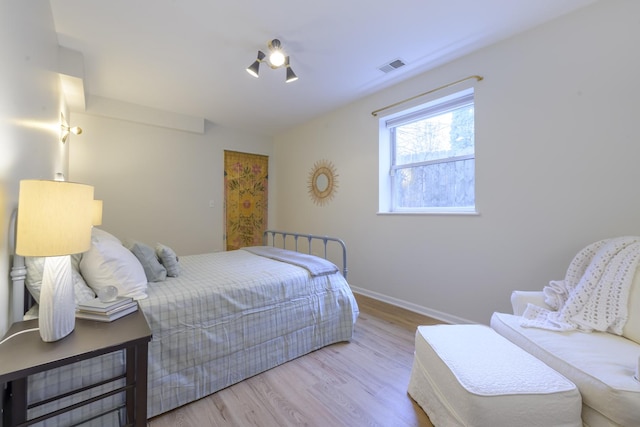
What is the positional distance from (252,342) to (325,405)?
60 cm

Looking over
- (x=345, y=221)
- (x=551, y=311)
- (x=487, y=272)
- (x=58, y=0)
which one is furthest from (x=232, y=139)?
(x=551, y=311)

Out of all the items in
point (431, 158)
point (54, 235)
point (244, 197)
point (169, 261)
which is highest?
point (431, 158)

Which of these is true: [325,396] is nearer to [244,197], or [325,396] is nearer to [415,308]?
[415,308]

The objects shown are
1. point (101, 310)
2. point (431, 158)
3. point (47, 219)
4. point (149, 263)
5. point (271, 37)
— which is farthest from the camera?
point (431, 158)

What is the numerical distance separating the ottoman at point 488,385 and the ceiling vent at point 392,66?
2.36 metres

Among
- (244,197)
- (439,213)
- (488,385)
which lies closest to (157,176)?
(244,197)

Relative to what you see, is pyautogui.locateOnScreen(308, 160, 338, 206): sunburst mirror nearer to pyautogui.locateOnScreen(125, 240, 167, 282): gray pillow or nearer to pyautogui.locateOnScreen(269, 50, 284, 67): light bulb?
pyautogui.locateOnScreen(269, 50, 284, 67): light bulb

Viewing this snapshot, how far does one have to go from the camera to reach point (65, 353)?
936mm

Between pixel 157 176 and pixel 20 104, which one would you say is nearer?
pixel 20 104

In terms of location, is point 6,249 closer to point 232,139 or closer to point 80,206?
point 80,206

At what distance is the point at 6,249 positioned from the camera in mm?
1088

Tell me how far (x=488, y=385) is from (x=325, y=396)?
2.99 feet

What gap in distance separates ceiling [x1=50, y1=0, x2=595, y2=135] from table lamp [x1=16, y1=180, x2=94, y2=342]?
161 centimetres

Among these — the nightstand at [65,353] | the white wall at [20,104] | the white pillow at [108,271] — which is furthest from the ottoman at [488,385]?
the white wall at [20,104]
